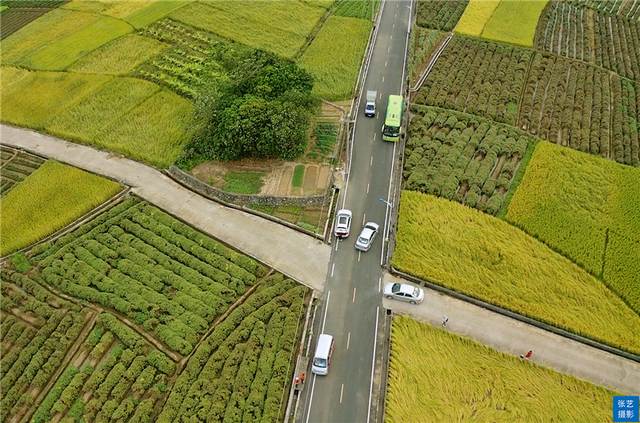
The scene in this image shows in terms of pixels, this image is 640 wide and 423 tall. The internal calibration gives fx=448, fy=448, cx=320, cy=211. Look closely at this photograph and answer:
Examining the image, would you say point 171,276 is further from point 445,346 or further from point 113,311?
point 445,346

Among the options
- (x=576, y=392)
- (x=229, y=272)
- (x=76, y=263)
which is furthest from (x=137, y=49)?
(x=576, y=392)

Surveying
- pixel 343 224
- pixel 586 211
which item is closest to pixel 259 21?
pixel 343 224

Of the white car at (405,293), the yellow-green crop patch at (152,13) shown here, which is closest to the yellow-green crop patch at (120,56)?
the yellow-green crop patch at (152,13)

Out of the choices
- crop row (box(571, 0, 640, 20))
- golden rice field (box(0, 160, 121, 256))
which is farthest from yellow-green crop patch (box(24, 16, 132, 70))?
crop row (box(571, 0, 640, 20))

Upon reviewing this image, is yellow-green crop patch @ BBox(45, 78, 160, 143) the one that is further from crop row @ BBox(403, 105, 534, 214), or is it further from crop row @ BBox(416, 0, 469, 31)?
crop row @ BBox(416, 0, 469, 31)

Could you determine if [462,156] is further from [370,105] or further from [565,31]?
[565,31]
